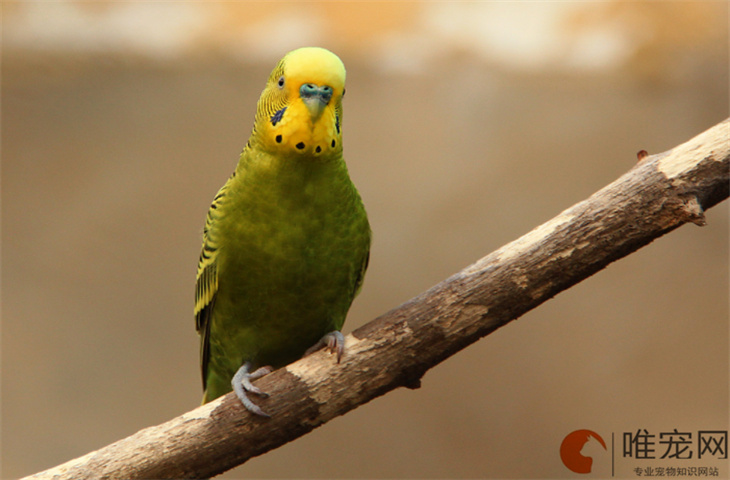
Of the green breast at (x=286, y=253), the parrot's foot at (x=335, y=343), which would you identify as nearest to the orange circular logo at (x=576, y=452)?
the green breast at (x=286, y=253)

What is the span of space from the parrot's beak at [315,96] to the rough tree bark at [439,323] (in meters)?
0.77

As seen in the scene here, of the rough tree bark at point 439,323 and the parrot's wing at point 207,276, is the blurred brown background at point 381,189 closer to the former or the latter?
the parrot's wing at point 207,276

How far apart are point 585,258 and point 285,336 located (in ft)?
4.10

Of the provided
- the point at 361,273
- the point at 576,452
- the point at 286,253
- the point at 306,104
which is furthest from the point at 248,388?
the point at 576,452

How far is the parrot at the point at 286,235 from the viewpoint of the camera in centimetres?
224

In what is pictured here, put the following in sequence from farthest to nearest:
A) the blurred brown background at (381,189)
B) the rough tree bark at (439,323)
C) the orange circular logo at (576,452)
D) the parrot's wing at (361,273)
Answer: the blurred brown background at (381,189) → the orange circular logo at (576,452) → the parrot's wing at (361,273) → the rough tree bark at (439,323)

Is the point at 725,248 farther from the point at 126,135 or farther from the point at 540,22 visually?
the point at 126,135

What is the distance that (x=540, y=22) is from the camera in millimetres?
5039

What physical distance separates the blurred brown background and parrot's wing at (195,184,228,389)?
2.27 m

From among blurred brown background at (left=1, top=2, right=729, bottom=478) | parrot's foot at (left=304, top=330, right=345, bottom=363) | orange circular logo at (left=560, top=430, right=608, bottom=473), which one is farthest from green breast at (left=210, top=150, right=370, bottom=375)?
blurred brown background at (left=1, top=2, right=729, bottom=478)

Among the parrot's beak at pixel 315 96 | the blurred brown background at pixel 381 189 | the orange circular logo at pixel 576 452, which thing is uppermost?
the blurred brown background at pixel 381 189

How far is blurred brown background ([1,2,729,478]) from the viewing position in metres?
4.92

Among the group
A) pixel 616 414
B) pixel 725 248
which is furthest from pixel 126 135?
pixel 725 248

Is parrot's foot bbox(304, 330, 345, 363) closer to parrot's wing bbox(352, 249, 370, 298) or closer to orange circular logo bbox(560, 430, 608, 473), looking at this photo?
parrot's wing bbox(352, 249, 370, 298)
